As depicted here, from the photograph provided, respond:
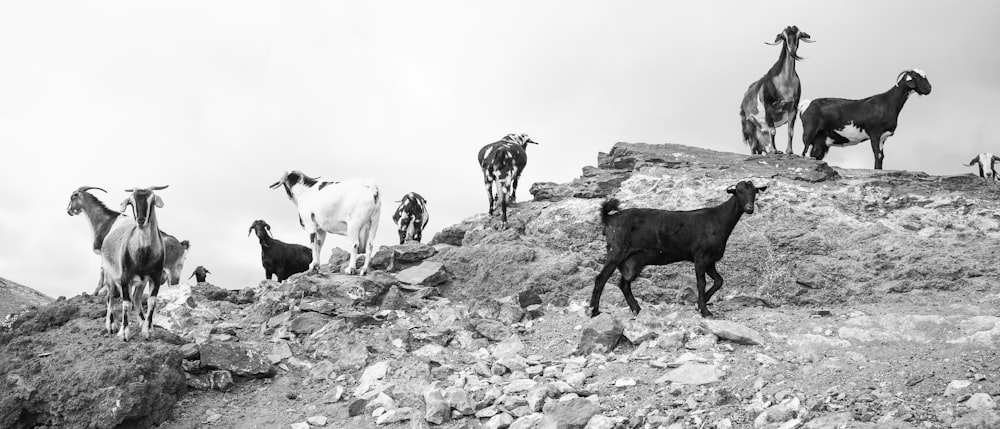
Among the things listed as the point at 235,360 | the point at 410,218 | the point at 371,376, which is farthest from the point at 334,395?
the point at 410,218

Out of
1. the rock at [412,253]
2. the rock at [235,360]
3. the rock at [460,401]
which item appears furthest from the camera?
the rock at [412,253]

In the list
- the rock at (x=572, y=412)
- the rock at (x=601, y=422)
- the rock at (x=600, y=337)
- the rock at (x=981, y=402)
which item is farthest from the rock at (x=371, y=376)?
the rock at (x=981, y=402)

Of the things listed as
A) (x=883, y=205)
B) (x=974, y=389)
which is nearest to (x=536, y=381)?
(x=974, y=389)

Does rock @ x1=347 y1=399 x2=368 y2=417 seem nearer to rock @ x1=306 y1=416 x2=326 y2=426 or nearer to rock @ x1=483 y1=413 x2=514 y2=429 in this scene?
rock @ x1=306 y1=416 x2=326 y2=426

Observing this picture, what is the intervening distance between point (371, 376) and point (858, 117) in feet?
33.1

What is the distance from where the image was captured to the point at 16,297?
14.5m

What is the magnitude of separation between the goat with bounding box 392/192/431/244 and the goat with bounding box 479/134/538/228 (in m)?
2.99

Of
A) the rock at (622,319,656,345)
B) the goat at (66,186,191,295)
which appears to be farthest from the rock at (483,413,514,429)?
the goat at (66,186,191,295)

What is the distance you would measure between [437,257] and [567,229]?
2.13m

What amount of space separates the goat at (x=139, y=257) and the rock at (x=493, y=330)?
3.83 meters

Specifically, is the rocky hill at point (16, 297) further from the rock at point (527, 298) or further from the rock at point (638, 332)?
the rock at point (638, 332)

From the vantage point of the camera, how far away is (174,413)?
8.16m

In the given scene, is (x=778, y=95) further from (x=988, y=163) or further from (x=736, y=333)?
(x=988, y=163)

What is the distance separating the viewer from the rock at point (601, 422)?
21.1 feet
